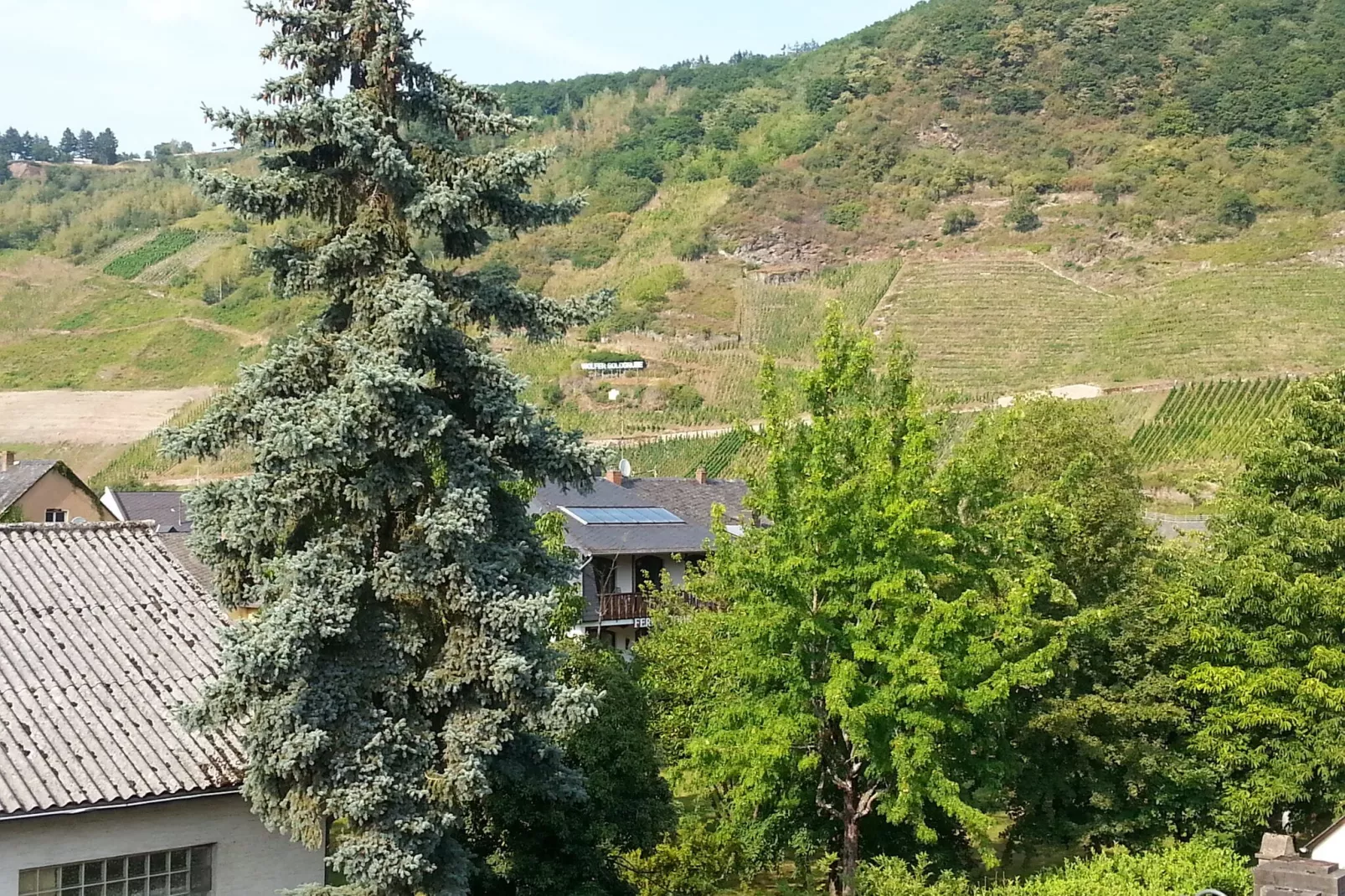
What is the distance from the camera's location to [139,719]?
12.1 metres

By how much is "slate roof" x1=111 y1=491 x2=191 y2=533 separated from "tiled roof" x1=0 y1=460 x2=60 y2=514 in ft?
13.1

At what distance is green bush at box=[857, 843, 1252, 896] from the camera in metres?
14.5

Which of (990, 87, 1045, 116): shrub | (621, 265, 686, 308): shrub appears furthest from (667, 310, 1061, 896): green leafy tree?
(990, 87, 1045, 116): shrub

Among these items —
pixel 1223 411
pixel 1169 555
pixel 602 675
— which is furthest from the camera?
pixel 1223 411

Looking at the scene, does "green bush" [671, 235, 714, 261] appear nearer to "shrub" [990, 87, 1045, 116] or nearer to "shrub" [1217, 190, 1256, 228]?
"shrub" [990, 87, 1045, 116]

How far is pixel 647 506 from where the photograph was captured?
4197 centimetres

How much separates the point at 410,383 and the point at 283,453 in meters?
1.28

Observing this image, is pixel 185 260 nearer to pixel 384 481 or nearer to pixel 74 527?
pixel 74 527

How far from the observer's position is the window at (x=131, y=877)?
36.9 feet

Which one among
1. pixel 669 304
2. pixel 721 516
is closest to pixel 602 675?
pixel 721 516

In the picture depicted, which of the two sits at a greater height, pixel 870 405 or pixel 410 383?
pixel 410 383

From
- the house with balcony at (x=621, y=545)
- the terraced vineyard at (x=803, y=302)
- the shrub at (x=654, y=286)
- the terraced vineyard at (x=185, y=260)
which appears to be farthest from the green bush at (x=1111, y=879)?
the terraced vineyard at (x=185, y=260)

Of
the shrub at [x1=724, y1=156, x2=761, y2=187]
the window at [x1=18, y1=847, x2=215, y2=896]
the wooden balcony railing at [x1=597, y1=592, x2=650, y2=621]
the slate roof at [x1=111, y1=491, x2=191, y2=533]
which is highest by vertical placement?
the shrub at [x1=724, y1=156, x2=761, y2=187]

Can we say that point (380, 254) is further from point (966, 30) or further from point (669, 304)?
point (966, 30)
